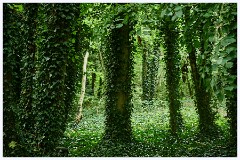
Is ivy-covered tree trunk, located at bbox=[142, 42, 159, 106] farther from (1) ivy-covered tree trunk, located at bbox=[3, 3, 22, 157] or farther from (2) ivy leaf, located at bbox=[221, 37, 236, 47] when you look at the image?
(2) ivy leaf, located at bbox=[221, 37, 236, 47]

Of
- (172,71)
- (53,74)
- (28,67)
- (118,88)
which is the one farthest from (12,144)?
(172,71)

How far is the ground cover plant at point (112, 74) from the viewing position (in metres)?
3.91

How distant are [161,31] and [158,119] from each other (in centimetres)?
711

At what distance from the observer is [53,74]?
6840mm

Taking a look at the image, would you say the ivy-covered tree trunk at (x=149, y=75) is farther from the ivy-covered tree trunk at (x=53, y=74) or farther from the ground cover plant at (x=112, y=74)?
the ivy-covered tree trunk at (x=53, y=74)

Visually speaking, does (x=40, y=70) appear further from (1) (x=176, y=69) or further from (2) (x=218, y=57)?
(1) (x=176, y=69)

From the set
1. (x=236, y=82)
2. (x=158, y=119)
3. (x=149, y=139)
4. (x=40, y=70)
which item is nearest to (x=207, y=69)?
(x=236, y=82)

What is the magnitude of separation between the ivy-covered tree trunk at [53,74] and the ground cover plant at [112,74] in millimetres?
22

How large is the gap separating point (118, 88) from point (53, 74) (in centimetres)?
430

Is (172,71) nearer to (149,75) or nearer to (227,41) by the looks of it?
(227,41)

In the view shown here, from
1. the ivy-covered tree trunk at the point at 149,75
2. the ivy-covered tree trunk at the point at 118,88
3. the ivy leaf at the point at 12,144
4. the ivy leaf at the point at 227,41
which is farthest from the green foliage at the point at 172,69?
the ivy-covered tree trunk at the point at 149,75

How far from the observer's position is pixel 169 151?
9.52m

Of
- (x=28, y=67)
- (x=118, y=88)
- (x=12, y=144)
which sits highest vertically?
(x=28, y=67)

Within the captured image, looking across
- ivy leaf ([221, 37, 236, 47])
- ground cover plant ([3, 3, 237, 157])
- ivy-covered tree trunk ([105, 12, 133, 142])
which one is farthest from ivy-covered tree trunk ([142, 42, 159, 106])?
ivy leaf ([221, 37, 236, 47])
